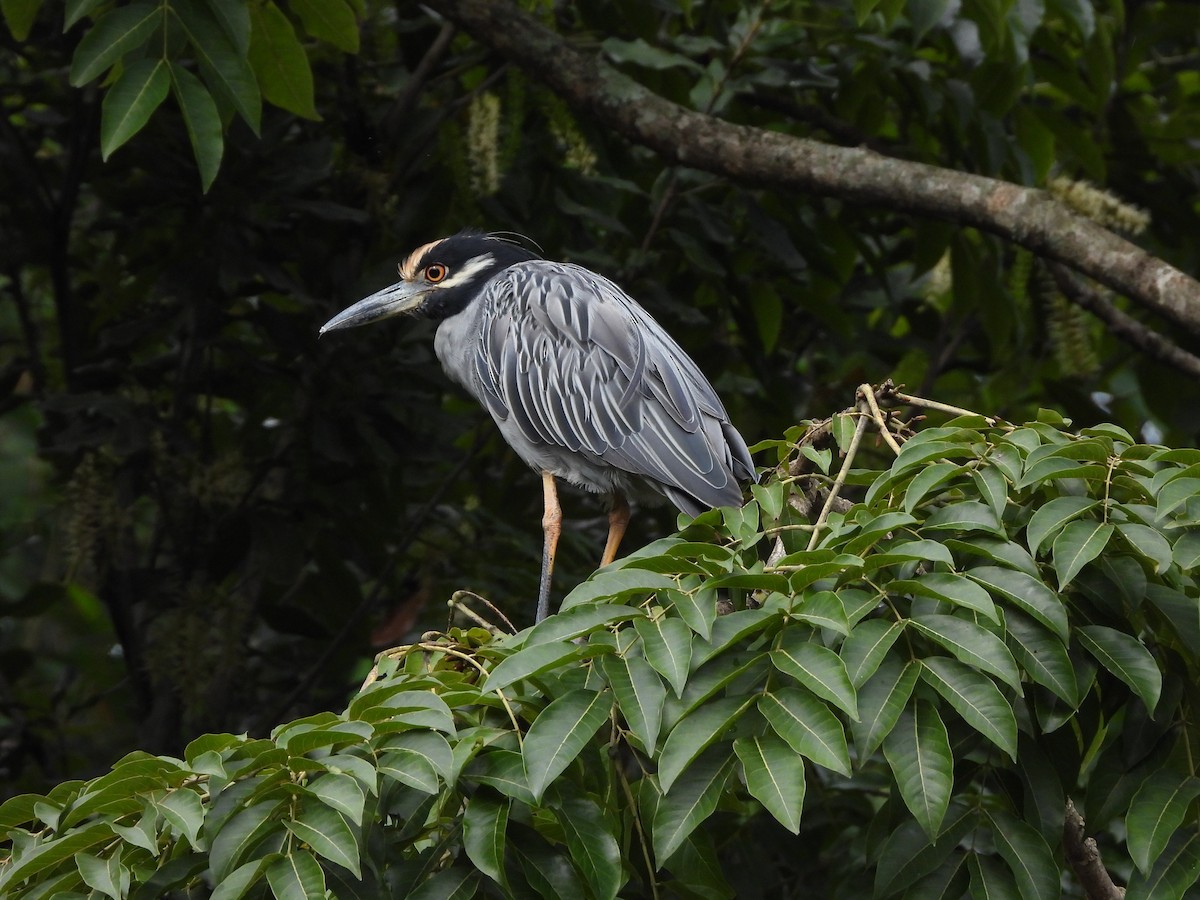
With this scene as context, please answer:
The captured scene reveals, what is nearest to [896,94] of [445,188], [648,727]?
[445,188]

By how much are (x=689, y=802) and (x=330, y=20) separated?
94.7 inches

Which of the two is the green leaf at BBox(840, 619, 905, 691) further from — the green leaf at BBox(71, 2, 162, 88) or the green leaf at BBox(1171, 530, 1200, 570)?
the green leaf at BBox(71, 2, 162, 88)

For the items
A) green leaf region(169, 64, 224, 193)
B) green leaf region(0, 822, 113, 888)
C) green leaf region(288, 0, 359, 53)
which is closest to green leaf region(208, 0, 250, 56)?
green leaf region(169, 64, 224, 193)

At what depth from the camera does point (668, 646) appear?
6.14 ft

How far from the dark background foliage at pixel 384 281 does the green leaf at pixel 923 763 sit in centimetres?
252

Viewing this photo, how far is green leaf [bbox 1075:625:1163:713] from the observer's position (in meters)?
1.87

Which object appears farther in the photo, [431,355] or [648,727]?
[431,355]

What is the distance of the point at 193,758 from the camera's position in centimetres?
195

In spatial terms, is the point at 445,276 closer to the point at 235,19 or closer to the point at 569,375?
the point at 569,375

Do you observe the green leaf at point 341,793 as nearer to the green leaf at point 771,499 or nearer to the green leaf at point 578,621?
the green leaf at point 578,621

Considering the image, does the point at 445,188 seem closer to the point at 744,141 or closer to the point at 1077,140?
the point at 744,141

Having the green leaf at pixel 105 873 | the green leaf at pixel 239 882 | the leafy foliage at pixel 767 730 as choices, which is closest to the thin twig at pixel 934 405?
the leafy foliage at pixel 767 730

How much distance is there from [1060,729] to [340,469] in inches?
111

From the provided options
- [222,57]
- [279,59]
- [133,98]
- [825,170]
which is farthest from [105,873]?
[825,170]
